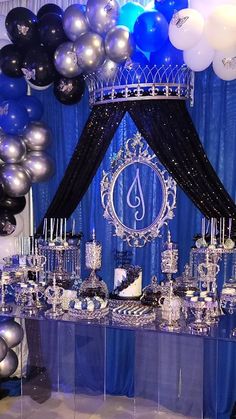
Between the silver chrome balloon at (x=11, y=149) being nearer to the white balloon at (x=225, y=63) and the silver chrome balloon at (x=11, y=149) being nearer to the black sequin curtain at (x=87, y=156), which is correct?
the black sequin curtain at (x=87, y=156)

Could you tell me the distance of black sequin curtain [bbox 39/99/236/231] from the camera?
10.3 ft

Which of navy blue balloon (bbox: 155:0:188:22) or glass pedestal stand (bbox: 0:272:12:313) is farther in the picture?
glass pedestal stand (bbox: 0:272:12:313)

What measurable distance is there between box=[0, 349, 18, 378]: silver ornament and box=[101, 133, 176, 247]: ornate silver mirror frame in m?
1.08

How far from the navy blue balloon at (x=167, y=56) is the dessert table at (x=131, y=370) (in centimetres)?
156

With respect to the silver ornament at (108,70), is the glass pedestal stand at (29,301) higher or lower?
lower

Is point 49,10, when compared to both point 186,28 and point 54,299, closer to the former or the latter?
point 186,28

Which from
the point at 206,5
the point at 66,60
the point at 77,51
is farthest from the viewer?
the point at 66,60

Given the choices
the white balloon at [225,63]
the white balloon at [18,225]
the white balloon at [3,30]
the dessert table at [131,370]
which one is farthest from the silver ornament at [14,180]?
the white balloon at [225,63]

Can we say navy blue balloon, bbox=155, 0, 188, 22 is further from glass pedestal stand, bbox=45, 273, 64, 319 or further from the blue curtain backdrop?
glass pedestal stand, bbox=45, 273, 64, 319

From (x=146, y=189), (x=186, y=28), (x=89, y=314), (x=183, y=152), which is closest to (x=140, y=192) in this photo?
(x=146, y=189)

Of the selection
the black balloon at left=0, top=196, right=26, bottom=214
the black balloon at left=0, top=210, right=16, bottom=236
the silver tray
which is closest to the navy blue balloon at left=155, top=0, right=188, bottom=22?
the black balloon at left=0, top=196, right=26, bottom=214

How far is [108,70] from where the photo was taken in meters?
3.22

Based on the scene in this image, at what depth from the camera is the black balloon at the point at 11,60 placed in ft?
11.2

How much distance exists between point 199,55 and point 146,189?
1000mm
